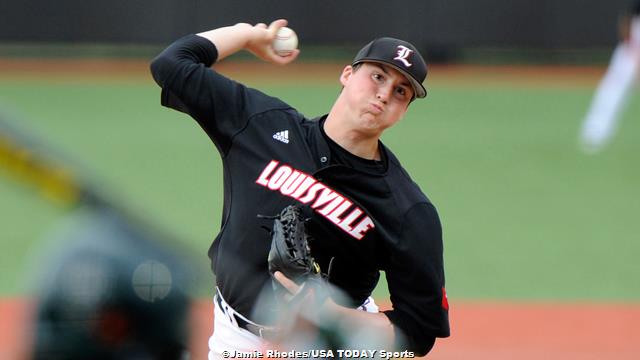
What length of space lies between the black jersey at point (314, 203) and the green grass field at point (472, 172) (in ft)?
7.59

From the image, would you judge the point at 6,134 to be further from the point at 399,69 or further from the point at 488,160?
the point at 488,160

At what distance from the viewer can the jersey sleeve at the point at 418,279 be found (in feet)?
13.3

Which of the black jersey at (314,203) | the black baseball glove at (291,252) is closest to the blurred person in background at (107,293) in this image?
the black baseball glove at (291,252)

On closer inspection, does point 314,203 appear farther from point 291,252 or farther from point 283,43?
point 283,43

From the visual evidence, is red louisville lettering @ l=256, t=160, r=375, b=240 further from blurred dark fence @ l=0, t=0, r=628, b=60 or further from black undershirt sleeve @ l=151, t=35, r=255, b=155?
blurred dark fence @ l=0, t=0, r=628, b=60

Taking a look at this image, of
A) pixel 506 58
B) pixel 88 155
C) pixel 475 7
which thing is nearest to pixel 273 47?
pixel 88 155

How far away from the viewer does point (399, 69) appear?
418 cm

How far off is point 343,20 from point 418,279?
1429 cm

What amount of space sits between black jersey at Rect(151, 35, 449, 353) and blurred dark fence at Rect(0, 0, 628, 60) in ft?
44.4

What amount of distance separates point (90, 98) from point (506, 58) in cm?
774

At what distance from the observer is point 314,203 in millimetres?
4109

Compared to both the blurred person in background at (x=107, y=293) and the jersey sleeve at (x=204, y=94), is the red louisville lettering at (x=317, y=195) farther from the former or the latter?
the blurred person in background at (x=107, y=293)

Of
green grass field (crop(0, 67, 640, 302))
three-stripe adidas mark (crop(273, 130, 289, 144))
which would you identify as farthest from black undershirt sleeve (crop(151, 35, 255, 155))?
green grass field (crop(0, 67, 640, 302))

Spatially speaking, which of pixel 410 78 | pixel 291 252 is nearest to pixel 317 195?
pixel 291 252
